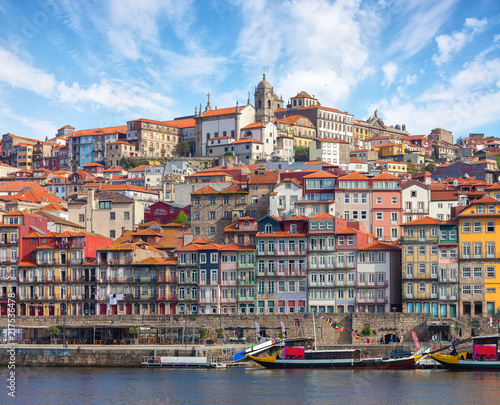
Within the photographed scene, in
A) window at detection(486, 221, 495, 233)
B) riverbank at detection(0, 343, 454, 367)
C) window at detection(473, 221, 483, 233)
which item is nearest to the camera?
riverbank at detection(0, 343, 454, 367)

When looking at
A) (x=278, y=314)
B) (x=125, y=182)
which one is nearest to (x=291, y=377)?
(x=278, y=314)

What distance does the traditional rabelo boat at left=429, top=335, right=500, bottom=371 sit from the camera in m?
79.0

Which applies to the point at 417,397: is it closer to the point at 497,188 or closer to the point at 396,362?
the point at 396,362

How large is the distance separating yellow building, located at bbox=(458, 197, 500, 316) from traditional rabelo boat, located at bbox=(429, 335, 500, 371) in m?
7.17

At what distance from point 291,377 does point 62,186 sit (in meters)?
102

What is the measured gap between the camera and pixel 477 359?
261 feet

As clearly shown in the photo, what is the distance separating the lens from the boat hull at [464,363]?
78938 millimetres

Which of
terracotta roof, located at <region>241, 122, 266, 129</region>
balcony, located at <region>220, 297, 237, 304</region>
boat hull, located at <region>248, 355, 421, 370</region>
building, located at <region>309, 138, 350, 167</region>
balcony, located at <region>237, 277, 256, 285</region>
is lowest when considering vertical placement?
boat hull, located at <region>248, 355, 421, 370</region>

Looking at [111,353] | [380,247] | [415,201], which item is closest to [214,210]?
[415,201]

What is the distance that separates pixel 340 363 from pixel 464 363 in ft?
37.0

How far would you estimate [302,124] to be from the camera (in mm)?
195000

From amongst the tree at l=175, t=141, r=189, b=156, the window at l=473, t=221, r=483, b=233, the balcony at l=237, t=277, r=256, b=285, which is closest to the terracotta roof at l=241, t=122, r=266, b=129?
the tree at l=175, t=141, r=189, b=156

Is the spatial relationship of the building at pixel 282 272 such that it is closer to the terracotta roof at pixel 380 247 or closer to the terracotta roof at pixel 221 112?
the terracotta roof at pixel 380 247

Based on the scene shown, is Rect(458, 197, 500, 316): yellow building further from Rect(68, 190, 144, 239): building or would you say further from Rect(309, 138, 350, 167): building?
Rect(309, 138, 350, 167): building
